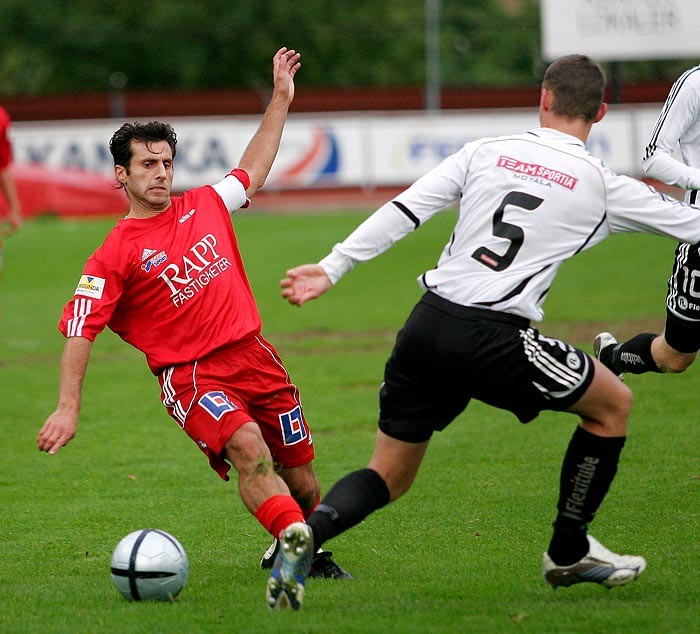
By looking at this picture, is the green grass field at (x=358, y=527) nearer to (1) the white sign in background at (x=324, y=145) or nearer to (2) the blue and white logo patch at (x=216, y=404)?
(2) the blue and white logo patch at (x=216, y=404)

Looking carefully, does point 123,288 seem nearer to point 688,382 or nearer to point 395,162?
point 688,382

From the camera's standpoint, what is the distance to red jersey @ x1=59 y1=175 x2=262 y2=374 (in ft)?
17.2

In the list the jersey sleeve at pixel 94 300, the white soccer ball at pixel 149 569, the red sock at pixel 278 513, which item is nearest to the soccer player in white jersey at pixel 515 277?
the red sock at pixel 278 513

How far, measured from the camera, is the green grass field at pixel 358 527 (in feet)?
15.6

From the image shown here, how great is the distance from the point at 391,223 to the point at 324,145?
23.6 metres

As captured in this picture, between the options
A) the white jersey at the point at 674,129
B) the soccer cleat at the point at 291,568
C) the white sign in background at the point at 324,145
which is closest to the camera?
the soccer cleat at the point at 291,568

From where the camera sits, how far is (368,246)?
4676 millimetres

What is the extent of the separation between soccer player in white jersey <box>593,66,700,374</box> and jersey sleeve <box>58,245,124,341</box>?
2886 mm

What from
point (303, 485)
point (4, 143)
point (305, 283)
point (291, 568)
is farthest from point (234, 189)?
point (4, 143)

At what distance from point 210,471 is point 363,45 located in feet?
130

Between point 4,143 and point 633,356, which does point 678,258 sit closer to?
point 633,356

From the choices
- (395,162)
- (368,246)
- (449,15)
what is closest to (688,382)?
(368,246)

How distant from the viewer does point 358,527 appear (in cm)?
632

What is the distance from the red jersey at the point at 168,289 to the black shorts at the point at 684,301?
2616mm
